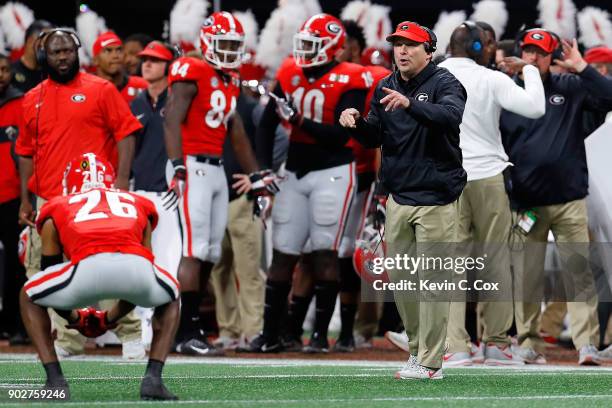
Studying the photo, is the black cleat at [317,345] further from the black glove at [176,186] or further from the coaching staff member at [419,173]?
the coaching staff member at [419,173]

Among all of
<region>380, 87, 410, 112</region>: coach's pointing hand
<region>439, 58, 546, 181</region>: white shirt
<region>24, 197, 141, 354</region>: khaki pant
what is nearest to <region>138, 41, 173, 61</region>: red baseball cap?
<region>24, 197, 141, 354</region>: khaki pant

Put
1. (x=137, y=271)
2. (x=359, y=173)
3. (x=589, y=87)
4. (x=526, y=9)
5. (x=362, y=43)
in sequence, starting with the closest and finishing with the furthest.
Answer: (x=137, y=271) < (x=589, y=87) < (x=359, y=173) < (x=362, y=43) < (x=526, y=9)

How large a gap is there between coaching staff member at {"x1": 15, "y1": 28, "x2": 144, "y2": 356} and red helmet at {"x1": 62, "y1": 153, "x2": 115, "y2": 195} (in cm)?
219

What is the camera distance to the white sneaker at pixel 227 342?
11180mm

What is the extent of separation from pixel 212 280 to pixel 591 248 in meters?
3.36

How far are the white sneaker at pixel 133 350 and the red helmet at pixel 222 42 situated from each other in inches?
83.9

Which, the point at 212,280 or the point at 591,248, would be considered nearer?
the point at 591,248

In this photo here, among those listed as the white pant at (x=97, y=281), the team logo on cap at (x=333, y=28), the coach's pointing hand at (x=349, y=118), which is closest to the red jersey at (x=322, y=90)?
the team logo on cap at (x=333, y=28)

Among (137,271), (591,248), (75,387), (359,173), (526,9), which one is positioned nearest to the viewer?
(137,271)

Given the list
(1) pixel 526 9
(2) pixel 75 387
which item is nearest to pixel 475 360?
(2) pixel 75 387

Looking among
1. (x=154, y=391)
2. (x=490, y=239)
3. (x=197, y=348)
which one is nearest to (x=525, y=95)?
(x=490, y=239)

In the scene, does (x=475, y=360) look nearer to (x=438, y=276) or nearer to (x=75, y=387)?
(x=438, y=276)

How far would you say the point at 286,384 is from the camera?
7.53 metres

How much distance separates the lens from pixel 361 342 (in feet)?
38.2
